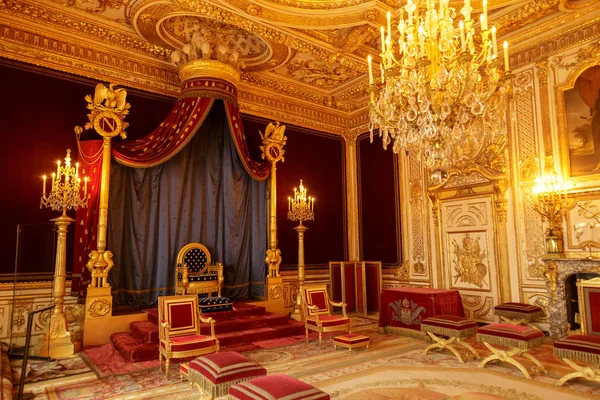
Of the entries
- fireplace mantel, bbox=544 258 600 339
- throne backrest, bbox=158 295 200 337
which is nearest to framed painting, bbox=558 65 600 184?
fireplace mantel, bbox=544 258 600 339

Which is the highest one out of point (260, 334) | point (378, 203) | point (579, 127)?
point (579, 127)

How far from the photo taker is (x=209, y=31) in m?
6.33

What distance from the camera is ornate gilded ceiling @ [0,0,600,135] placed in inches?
221

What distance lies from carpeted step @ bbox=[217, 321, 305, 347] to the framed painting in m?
4.65

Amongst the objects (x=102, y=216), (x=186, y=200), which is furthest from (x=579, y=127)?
(x=102, y=216)

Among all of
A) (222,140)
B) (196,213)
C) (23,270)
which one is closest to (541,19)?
(222,140)

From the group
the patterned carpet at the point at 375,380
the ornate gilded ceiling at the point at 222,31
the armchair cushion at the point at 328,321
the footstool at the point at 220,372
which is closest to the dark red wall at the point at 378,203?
the ornate gilded ceiling at the point at 222,31

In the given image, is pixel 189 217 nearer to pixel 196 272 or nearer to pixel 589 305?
pixel 196 272

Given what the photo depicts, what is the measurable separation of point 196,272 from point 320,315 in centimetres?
221

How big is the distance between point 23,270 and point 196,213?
2647mm

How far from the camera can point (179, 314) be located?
4934 millimetres

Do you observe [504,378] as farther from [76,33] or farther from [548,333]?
[76,33]

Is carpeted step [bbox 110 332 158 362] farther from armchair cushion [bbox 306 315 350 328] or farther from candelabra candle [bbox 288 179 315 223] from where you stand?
candelabra candle [bbox 288 179 315 223]

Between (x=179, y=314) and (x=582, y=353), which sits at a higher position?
(x=179, y=314)
